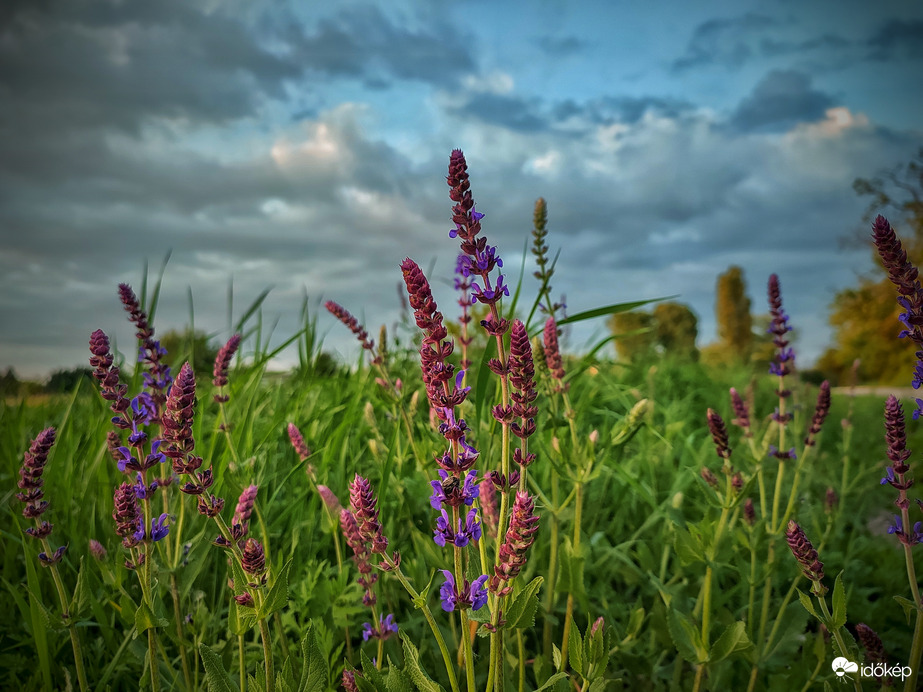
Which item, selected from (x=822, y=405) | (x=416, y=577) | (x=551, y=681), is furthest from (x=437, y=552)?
(x=822, y=405)

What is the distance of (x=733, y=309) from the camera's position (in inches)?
1858

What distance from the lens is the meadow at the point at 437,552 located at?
1878 mm

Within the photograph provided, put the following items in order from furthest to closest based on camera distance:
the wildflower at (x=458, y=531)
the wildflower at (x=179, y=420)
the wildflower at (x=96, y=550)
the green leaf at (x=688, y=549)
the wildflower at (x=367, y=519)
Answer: the wildflower at (x=96, y=550) < the green leaf at (x=688, y=549) < the wildflower at (x=179, y=420) < the wildflower at (x=367, y=519) < the wildflower at (x=458, y=531)

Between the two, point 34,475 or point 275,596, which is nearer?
point 275,596

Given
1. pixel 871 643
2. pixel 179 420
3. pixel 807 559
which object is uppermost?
pixel 179 420

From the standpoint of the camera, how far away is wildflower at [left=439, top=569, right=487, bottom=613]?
1.79 metres

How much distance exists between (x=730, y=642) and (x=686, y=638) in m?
0.25

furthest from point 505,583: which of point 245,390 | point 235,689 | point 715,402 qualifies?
point 715,402

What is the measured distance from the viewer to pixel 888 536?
5.58m

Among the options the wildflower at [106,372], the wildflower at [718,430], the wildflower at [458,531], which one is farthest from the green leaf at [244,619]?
the wildflower at [718,430]

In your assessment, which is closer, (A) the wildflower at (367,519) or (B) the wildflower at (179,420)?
(A) the wildflower at (367,519)

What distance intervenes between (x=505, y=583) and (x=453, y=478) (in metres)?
0.39

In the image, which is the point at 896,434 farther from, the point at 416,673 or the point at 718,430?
the point at 416,673

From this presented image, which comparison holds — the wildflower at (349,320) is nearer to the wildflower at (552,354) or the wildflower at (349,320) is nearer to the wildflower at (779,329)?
the wildflower at (552,354)
